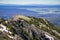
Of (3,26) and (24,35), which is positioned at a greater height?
(3,26)

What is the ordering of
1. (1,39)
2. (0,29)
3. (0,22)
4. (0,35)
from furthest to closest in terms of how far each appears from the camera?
(0,22), (0,29), (0,35), (1,39)

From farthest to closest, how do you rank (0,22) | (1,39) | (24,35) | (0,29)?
(24,35) → (0,22) → (0,29) → (1,39)

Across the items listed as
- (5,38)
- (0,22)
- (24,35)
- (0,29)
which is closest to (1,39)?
(5,38)

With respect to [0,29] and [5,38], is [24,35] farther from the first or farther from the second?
[5,38]

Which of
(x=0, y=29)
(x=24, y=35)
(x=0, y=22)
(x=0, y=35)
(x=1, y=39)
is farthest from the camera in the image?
(x=24, y=35)

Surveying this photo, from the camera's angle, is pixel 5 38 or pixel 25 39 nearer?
pixel 5 38

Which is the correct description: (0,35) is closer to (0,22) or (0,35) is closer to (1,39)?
(1,39)

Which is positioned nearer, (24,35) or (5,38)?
(5,38)

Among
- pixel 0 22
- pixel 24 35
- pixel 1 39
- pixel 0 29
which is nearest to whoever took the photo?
pixel 1 39

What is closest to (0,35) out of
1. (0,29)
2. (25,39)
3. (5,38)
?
(5,38)

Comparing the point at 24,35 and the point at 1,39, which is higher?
the point at 1,39
